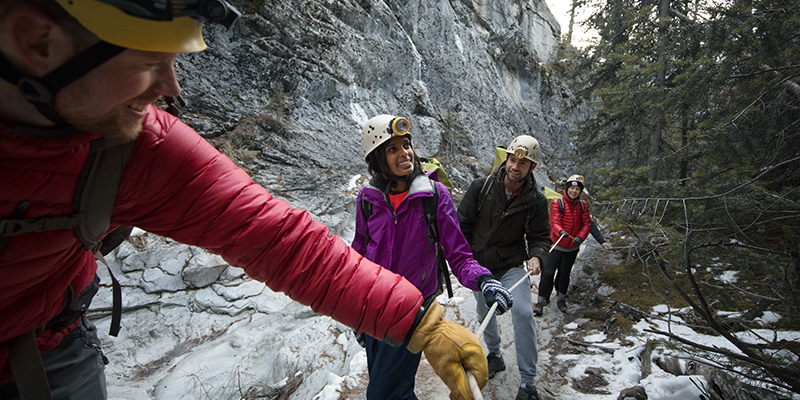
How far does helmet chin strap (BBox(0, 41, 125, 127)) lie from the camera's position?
889mm

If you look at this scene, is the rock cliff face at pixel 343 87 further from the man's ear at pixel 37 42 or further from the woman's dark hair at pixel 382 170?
the man's ear at pixel 37 42

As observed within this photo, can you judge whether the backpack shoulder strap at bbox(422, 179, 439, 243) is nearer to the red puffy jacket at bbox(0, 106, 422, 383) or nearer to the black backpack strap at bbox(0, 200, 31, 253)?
the red puffy jacket at bbox(0, 106, 422, 383)

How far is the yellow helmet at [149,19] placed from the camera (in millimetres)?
896

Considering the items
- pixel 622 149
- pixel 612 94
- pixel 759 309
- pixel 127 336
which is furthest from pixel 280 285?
pixel 622 149

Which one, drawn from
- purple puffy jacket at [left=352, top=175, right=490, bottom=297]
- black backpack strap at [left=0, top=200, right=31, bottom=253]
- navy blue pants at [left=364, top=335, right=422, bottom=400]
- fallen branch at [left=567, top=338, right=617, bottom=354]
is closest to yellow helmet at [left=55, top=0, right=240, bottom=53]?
black backpack strap at [left=0, top=200, right=31, bottom=253]

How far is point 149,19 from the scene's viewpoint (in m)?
0.97

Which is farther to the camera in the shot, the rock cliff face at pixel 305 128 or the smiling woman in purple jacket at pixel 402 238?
the rock cliff face at pixel 305 128

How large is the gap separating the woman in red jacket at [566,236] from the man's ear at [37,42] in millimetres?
5882

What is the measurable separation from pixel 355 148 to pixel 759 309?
8.28 metres

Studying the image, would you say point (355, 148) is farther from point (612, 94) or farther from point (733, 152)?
point (733, 152)

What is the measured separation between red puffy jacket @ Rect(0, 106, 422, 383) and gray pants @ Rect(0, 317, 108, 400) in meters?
0.06

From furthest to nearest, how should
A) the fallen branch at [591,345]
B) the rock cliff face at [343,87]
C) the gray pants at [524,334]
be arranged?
the rock cliff face at [343,87], the fallen branch at [591,345], the gray pants at [524,334]

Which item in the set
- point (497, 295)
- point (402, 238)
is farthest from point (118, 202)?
point (497, 295)

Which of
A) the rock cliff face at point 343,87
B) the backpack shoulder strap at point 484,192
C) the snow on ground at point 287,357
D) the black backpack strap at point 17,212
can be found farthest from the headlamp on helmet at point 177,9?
the rock cliff face at point 343,87
